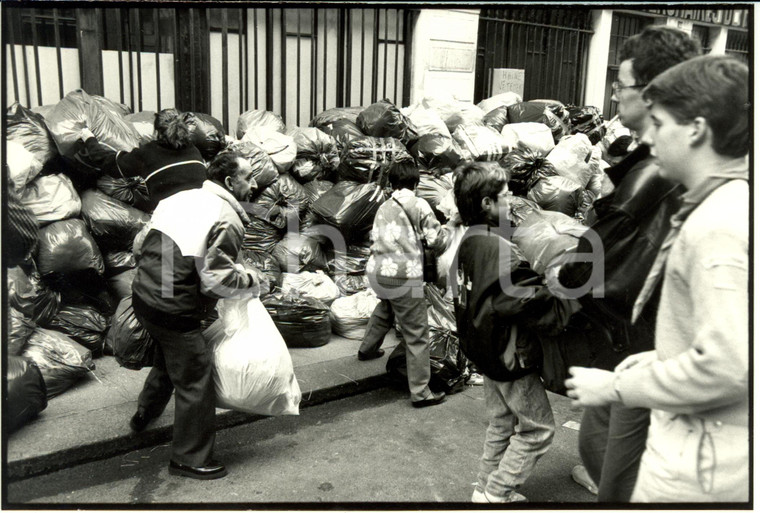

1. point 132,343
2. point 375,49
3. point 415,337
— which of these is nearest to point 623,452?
point 415,337

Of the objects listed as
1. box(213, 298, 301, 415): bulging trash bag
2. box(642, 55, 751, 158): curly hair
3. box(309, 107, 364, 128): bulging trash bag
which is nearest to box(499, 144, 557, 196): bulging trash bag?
box(309, 107, 364, 128): bulging trash bag

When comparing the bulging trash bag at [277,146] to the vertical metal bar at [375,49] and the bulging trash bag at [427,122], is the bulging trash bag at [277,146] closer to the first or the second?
the bulging trash bag at [427,122]

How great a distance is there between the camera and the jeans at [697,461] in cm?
158

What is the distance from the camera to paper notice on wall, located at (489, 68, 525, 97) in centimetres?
891

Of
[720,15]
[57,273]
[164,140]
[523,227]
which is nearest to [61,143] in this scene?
[57,273]

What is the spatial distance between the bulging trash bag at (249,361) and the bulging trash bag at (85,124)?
1.71 metres

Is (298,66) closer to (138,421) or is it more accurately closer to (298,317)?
(298,317)

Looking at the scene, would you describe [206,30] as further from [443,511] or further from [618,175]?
[443,511]

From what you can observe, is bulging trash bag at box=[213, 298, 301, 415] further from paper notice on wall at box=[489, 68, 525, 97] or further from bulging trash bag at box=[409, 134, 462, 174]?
paper notice on wall at box=[489, 68, 525, 97]

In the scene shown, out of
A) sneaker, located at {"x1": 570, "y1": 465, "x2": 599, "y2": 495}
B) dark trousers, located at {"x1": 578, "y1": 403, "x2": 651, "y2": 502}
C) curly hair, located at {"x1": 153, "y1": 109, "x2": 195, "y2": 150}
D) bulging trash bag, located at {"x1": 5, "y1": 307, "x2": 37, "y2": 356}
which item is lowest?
sneaker, located at {"x1": 570, "y1": 465, "x2": 599, "y2": 495}

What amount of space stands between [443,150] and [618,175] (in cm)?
368

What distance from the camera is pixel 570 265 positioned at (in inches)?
98.3

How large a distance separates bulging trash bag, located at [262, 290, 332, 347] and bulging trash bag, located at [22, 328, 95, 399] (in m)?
1.23

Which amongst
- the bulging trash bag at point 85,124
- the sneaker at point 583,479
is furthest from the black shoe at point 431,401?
the bulging trash bag at point 85,124
